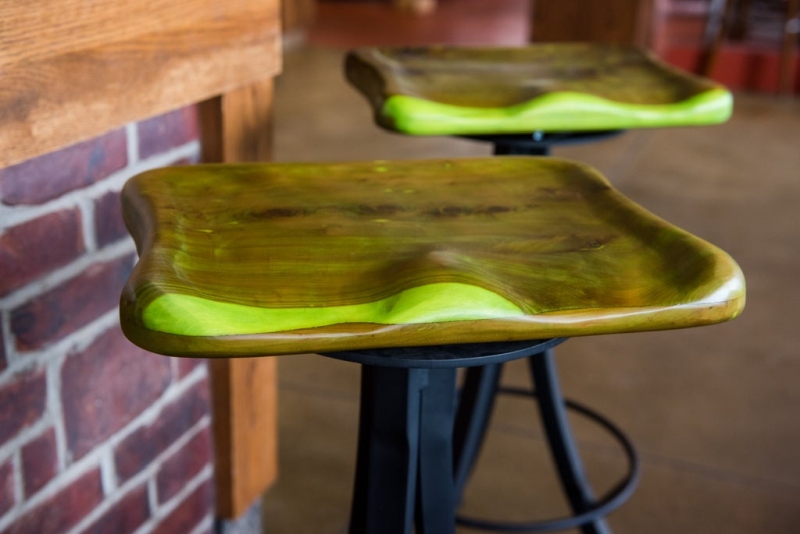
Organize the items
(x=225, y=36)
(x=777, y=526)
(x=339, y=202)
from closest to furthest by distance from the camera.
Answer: (x=339, y=202)
(x=225, y=36)
(x=777, y=526)

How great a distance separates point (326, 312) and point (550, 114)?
0.59 m

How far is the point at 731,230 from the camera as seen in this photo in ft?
10.7

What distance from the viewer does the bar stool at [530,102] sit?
44.4 inches

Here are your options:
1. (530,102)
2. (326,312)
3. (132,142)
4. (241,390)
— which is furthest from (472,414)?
(326,312)

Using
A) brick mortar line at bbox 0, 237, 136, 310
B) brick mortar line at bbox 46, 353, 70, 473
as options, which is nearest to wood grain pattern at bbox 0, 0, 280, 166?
brick mortar line at bbox 0, 237, 136, 310

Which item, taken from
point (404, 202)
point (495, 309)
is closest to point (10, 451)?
point (404, 202)

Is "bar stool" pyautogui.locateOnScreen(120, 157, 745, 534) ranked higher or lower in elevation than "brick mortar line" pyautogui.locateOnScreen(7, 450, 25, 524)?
higher

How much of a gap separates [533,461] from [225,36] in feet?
3.76

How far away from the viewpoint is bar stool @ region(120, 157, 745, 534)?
25.0 inches

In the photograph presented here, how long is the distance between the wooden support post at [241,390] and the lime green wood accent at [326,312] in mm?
715

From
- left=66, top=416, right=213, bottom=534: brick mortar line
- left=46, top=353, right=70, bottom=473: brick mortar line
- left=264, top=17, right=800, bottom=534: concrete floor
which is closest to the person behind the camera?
left=46, top=353, right=70, bottom=473: brick mortar line

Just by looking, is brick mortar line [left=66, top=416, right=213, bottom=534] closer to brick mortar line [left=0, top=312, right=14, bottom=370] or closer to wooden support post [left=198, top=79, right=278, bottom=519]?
wooden support post [left=198, top=79, right=278, bottom=519]

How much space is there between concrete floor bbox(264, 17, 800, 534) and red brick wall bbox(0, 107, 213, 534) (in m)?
0.53

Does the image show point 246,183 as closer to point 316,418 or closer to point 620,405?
point 316,418
